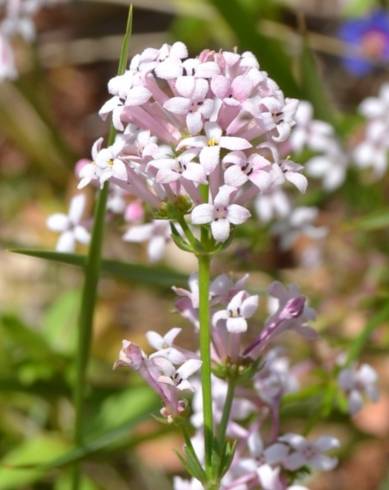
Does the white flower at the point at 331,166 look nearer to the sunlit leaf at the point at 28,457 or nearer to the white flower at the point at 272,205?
the white flower at the point at 272,205

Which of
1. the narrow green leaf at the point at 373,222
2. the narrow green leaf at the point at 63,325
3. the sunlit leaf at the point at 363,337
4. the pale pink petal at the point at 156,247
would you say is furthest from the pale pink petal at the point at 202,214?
the narrow green leaf at the point at 63,325

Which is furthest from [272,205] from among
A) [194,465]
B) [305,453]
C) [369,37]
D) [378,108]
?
[369,37]

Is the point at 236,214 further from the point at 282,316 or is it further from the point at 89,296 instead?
the point at 89,296

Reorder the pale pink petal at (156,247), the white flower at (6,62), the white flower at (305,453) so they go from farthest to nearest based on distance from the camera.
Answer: the white flower at (6,62) → the pale pink petal at (156,247) → the white flower at (305,453)

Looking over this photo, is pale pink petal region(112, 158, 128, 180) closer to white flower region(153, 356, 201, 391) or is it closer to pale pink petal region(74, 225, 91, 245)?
white flower region(153, 356, 201, 391)

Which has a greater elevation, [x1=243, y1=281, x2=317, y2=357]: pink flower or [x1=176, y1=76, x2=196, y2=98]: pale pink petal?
[x1=176, y1=76, x2=196, y2=98]: pale pink petal

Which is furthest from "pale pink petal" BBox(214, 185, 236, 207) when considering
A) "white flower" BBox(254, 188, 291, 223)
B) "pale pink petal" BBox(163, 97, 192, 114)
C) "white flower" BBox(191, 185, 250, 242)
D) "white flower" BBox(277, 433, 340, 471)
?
"white flower" BBox(254, 188, 291, 223)
